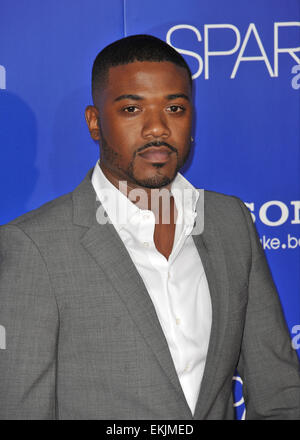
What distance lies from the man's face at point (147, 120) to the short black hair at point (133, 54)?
0.9 inches

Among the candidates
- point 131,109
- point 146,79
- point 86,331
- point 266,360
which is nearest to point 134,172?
point 131,109

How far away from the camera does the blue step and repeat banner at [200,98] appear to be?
231 centimetres

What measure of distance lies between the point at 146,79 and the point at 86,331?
33.4 inches

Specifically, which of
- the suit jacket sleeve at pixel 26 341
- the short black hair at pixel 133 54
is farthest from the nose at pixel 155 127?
the suit jacket sleeve at pixel 26 341

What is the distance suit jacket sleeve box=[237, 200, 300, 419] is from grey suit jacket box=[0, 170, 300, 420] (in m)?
0.05

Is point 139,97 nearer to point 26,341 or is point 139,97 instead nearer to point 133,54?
point 133,54

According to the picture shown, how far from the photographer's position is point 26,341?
1516 mm

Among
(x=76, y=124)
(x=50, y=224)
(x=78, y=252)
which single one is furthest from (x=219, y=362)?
(x=76, y=124)

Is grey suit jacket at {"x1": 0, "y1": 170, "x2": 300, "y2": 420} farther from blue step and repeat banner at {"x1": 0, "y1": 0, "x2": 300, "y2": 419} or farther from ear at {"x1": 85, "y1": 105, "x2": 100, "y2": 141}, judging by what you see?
blue step and repeat banner at {"x1": 0, "y1": 0, "x2": 300, "y2": 419}

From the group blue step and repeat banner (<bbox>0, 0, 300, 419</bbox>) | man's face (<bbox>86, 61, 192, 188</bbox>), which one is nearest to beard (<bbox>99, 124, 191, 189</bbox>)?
man's face (<bbox>86, 61, 192, 188</bbox>)

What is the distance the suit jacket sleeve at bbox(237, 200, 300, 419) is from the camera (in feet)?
5.94

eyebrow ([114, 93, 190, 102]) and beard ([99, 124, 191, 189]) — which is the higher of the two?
eyebrow ([114, 93, 190, 102])
